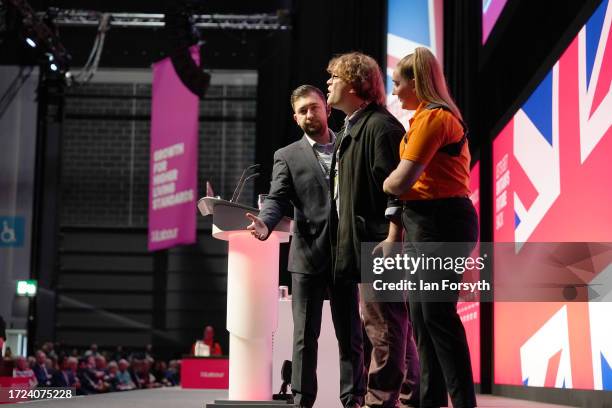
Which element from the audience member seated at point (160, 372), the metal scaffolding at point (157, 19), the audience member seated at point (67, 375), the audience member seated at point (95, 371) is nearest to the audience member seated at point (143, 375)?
the audience member seated at point (95, 371)

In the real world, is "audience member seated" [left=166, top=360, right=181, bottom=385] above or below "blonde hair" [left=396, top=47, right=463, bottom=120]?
below

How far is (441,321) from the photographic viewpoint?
2.29 m

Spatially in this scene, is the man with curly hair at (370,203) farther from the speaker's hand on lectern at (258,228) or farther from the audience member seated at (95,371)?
the audience member seated at (95,371)

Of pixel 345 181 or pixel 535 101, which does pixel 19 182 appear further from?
pixel 345 181

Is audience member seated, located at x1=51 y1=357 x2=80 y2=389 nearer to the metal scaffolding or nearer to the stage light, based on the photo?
the stage light

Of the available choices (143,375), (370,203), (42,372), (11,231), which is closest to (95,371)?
(143,375)

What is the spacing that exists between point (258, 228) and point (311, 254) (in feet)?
0.70

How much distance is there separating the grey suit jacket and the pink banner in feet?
25.8

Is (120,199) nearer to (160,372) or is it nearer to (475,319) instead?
(160,372)

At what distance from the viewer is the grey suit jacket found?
2891mm

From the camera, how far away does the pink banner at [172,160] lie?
11.1 metres

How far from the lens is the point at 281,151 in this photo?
122 inches

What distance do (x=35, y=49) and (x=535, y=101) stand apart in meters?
8.67

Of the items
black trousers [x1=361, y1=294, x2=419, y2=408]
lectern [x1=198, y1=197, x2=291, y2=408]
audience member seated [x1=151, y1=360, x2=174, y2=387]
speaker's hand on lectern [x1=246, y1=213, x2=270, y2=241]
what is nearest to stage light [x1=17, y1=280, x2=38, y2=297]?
audience member seated [x1=151, y1=360, x2=174, y2=387]
